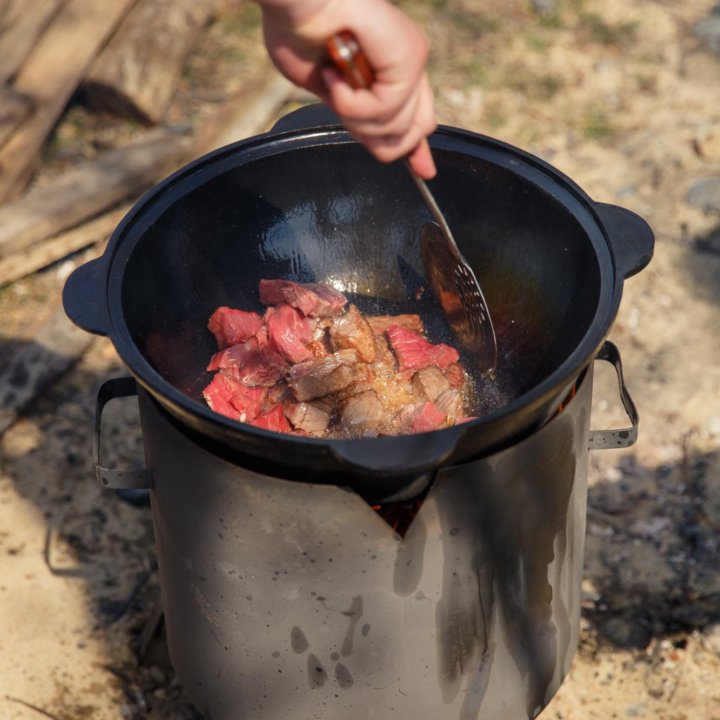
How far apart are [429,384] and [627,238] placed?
752 mm

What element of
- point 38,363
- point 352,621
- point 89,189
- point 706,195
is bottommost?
point 38,363

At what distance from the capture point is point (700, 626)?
10.9 ft

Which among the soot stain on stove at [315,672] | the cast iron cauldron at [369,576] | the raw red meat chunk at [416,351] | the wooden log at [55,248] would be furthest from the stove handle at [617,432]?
the wooden log at [55,248]

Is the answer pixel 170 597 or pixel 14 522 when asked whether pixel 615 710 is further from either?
pixel 14 522

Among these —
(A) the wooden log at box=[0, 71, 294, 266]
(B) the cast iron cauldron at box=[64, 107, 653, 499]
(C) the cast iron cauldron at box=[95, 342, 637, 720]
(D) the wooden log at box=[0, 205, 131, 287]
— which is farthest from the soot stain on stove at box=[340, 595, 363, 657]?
(A) the wooden log at box=[0, 71, 294, 266]

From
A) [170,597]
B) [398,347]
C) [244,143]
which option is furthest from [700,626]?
[244,143]

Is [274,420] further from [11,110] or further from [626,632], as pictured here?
[11,110]

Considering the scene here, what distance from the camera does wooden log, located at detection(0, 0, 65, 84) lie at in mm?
5359

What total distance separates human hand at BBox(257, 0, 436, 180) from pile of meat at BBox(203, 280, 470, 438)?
0.96 m

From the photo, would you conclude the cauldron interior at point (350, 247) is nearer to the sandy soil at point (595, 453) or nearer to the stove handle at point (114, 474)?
the stove handle at point (114, 474)

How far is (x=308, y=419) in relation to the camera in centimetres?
274

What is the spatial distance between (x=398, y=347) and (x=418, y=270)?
0.29 meters

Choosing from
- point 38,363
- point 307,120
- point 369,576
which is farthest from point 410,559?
point 38,363

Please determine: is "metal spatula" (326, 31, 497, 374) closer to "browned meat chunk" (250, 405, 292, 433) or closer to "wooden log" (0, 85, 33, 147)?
"browned meat chunk" (250, 405, 292, 433)
